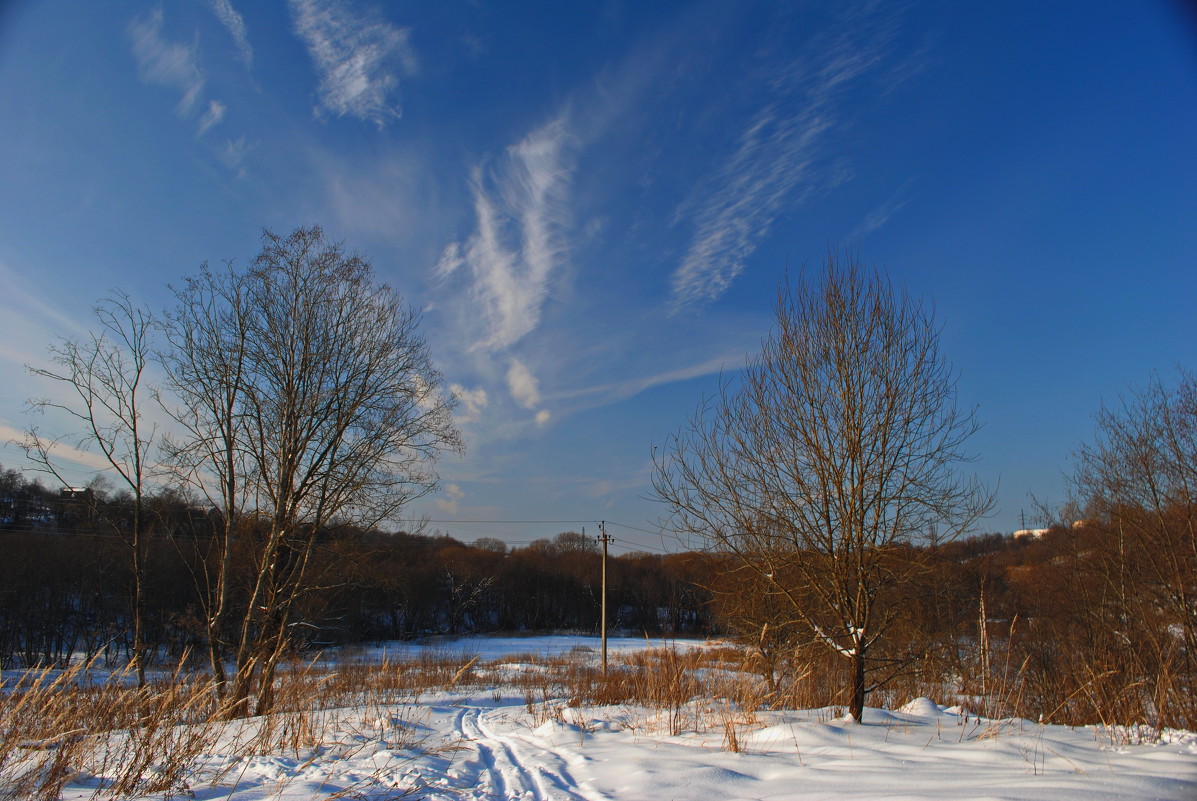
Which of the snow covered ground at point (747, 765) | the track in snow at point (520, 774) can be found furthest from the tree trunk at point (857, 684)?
the track in snow at point (520, 774)

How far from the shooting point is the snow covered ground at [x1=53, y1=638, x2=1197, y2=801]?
11.9 feet

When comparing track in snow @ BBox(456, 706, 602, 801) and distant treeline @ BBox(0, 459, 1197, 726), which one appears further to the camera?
distant treeline @ BBox(0, 459, 1197, 726)

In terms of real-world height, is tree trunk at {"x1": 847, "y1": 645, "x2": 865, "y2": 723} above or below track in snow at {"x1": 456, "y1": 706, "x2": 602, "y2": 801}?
above

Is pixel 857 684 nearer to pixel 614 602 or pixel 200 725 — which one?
pixel 200 725

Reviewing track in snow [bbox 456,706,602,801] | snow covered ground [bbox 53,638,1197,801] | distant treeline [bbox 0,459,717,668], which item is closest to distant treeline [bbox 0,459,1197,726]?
distant treeline [bbox 0,459,717,668]

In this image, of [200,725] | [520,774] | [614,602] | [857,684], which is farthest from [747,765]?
[614,602]

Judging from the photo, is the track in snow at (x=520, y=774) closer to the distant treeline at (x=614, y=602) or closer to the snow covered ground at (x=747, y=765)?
the snow covered ground at (x=747, y=765)

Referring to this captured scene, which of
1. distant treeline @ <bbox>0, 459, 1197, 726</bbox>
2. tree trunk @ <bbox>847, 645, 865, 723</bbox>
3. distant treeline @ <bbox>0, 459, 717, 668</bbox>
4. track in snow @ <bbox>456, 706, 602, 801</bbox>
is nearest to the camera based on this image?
track in snow @ <bbox>456, 706, 602, 801</bbox>

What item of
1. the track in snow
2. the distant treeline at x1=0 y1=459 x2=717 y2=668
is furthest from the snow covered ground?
the distant treeline at x1=0 y1=459 x2=717 y2=668

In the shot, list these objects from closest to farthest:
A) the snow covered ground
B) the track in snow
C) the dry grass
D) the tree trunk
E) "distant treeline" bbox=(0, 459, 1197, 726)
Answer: the snow covered ground → the dry grass → the track in snow → the tree trunk → "distant treeline" bbox=(0, 459, 1197, 726)

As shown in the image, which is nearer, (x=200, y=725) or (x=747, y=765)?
(x=747, y=765)

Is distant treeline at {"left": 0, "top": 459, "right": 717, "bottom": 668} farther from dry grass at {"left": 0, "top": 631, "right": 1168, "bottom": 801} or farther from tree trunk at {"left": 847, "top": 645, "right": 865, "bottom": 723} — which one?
tree trunk at {"left": 847, "top": 645, "right": 865, "bottom": 723}

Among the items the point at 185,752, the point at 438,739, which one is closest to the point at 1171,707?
the point at 438,739

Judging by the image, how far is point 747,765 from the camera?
4629 mm
